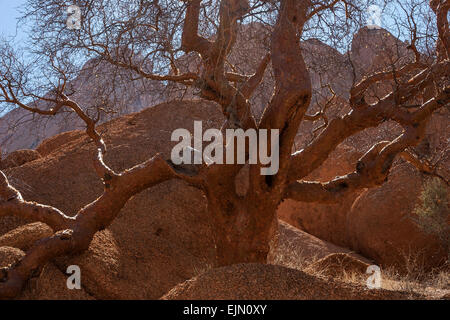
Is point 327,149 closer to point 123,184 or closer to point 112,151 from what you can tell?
point 123,184

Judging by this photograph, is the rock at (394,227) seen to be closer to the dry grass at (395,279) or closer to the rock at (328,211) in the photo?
the dry grass at (395,279)

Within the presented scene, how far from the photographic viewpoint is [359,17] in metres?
7.18

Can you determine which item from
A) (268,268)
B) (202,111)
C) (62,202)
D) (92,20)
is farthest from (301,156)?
(202,111)

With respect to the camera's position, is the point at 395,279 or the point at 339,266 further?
the point at 339,266

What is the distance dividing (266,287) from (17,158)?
8.57 meters

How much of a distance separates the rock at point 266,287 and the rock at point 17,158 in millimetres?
7771

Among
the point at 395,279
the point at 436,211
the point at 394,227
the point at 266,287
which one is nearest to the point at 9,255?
the point at 266,287

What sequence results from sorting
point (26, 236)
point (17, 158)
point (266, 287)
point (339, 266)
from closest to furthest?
1. point (266, 287)
2. point (26, 236)
3. point (339, 266)
4. point (17, 158)

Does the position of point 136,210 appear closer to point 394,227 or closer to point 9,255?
point 9,255

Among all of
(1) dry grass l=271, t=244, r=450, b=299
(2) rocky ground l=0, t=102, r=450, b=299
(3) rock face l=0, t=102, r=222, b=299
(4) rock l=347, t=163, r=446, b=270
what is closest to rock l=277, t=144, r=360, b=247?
(2) rocky ground l=0, t=102, r=450, b=299

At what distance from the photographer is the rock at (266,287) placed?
461cm

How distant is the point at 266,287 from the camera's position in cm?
469

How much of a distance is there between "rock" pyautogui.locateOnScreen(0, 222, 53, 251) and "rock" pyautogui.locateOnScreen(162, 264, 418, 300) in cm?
258

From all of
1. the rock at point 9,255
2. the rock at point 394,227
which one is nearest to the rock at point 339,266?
the rock at point 394,227
